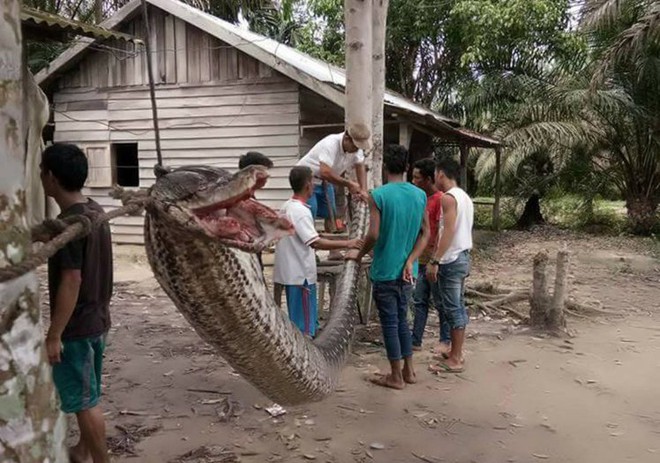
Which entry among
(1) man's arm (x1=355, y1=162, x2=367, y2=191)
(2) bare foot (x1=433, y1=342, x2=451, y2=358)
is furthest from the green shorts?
(2) bare foot (x1=433, y1=342, x2=451, y2=358)

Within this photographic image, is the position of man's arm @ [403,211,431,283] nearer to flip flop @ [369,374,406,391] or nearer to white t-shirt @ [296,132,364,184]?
flip flop @ [369,374,406,391]

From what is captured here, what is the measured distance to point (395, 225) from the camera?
181 inches

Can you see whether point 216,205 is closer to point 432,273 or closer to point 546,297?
point 432,273

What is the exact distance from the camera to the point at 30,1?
11469 mm

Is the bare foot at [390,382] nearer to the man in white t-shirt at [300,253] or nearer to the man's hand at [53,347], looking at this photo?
the man in white t-shirt at [300,253]

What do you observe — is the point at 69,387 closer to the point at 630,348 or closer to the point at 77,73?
the point at 630,348

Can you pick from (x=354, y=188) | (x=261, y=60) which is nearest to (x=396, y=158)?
(x=354, y=188)

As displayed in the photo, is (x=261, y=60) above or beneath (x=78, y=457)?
above

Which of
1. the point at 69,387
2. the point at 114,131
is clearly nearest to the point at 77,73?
the point at 114,131

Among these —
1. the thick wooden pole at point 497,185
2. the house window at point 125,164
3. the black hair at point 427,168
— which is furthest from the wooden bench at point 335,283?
the thick wooden pole at point 497,185

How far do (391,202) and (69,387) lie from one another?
2593 millimetres

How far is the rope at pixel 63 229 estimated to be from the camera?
1.26 m

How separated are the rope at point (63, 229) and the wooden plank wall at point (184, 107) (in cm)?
894

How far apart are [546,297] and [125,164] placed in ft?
32.5
